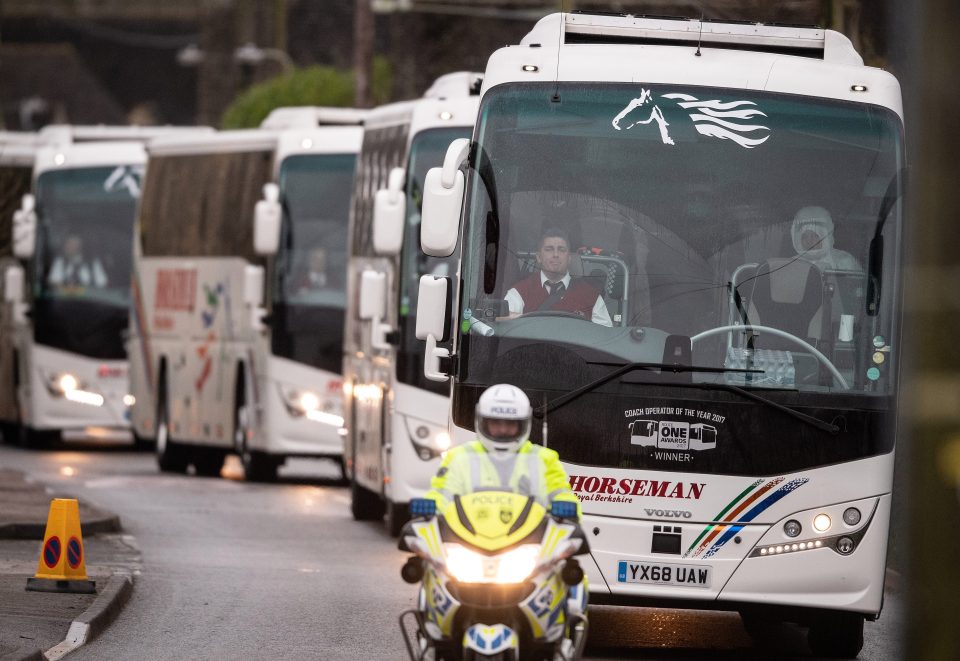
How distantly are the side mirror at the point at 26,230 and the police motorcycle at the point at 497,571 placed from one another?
76.1ft

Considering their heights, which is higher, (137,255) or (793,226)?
(793,226)

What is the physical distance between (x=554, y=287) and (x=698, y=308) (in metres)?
0.76

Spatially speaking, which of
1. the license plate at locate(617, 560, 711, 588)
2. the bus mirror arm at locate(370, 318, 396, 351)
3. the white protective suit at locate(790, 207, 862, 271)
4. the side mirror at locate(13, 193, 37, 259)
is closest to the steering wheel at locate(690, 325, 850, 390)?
the white protective suit at locate(790, 207, 862, 271)

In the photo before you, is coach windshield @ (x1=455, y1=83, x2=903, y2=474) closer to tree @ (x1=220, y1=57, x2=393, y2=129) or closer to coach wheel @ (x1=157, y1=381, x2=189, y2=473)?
coach wheel @ (x1=157, y1=381, x2=189, y2=473)

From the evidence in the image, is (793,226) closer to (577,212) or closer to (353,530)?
(577,212)

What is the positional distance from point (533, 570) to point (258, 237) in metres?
15.5

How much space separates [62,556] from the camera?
1414 centimetres

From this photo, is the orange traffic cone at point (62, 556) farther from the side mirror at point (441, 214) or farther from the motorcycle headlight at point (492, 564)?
the motorcycle headlight at point (492, 564)

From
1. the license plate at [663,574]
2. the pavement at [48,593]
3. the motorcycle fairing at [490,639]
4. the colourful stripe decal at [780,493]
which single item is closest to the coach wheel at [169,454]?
the pavement at [48,593]

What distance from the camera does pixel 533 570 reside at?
32.0 ft

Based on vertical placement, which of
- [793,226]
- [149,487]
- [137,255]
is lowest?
[149,487]

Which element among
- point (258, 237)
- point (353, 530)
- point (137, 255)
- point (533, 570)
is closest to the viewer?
point (533, 570)

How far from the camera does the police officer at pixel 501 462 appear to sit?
10.1 metres

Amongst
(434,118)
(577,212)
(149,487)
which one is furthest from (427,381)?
(149,487)
